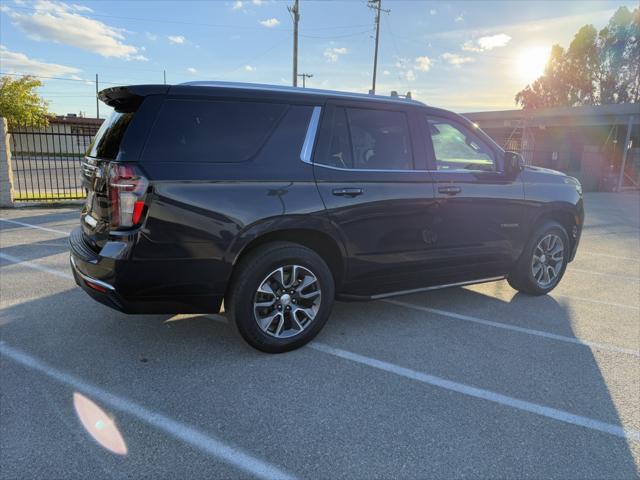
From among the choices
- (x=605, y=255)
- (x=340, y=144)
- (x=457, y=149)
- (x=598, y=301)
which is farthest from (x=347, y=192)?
(x=605, y=255)

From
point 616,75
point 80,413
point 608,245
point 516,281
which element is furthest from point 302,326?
point 616,75

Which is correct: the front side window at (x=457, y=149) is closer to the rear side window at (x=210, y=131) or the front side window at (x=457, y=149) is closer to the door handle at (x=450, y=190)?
the door handle at (x=450, y=190)

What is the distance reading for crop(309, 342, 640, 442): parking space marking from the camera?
108 inches

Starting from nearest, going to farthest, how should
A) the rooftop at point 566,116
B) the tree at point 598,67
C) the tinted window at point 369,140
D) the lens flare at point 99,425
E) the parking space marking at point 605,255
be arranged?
the lens flare at point 99,425 → the tinted window at point 369,140 → the parking space marking at point 605,255 → the rooftop at point 566,116 → the tree at point 598,67

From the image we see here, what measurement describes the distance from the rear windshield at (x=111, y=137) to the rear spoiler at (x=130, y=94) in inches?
2.5

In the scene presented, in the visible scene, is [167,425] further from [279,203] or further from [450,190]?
[450,190]

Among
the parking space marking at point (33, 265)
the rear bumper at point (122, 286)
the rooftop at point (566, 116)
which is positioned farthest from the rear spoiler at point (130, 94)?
the rooftop at point (566, 116)

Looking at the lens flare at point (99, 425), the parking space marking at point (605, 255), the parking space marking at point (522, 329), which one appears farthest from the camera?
the parking space marking at point (605, 255)

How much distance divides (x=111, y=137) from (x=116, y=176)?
0.49m

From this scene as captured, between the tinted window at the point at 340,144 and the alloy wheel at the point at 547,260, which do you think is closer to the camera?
the tinted window at the point at 340,144

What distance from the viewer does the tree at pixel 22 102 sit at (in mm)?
40062

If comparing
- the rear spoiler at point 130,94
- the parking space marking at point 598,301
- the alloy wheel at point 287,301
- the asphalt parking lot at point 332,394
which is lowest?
the asphalt parking lot at point 332,394

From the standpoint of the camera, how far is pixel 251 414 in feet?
9.08

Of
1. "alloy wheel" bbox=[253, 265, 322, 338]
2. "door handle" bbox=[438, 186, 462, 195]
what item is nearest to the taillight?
"alloy wheel" bbox=[253, 265, 322, 338]
